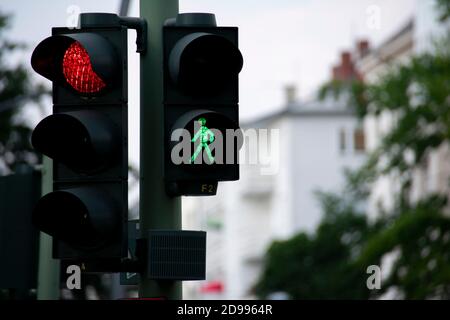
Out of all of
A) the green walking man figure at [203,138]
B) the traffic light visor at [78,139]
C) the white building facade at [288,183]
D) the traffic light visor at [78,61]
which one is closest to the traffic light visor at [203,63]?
the green walking man figure at [203,138]

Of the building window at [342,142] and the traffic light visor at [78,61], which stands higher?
the building window at [342,142]

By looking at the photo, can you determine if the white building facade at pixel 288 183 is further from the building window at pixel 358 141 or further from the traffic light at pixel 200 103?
the traffic light at pixel 200 103

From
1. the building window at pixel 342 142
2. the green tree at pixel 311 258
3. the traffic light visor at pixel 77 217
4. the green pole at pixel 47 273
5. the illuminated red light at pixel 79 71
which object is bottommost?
the green tree at pixel 311 258

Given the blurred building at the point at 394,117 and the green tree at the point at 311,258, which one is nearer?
the blurred building at the point at 394,117

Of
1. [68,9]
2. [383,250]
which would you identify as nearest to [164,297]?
[68,9]

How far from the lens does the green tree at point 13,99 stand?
29.9 meters

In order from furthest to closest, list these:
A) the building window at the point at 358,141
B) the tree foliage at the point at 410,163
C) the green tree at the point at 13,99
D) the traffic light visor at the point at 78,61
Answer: the building window at the point at 358,141 → the green tree at the point at 13,99 → the tree foliage at the point at 410,163 → the traffic light visor at the point at 78,61

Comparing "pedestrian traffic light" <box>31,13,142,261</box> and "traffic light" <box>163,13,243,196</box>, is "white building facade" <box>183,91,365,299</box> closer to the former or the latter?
"traffic light" <box>163,13,243,196</box>

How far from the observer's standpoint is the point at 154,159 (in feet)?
21.3

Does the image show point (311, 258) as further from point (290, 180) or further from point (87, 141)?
point (87, 141)

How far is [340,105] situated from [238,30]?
3062 inches

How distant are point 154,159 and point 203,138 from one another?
445mm

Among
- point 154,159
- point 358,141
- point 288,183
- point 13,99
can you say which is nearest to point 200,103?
point 154,159

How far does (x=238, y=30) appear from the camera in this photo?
630 centimetres
